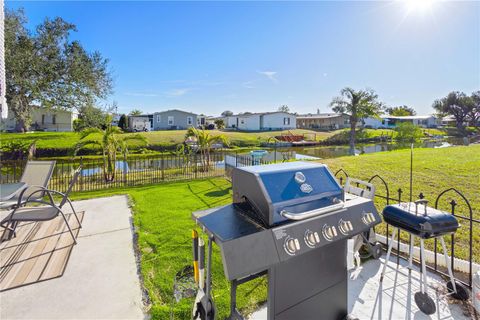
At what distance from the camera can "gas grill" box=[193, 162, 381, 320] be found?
124 centimetres

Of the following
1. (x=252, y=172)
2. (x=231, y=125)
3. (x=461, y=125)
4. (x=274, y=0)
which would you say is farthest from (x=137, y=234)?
(x=461, y=125)

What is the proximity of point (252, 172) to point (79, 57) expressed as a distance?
13362mm

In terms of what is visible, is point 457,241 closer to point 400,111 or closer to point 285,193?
point 285,193

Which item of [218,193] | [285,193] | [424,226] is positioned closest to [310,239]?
[285,193]

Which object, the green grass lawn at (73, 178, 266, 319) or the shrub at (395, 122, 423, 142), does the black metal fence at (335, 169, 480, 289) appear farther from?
the shrub at (395, 122, 423, 142)

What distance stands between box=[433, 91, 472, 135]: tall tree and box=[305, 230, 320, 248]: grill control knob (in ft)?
162

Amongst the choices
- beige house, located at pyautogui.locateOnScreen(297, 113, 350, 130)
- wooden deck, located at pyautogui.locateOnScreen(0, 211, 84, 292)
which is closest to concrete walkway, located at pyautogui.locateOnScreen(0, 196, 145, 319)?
wooden deck, located at pyautogui.locateOnScreen(0, 211, 84, 292)

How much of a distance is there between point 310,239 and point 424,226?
1.18 meters

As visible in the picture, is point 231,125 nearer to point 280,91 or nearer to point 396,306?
point 280,91

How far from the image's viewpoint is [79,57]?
11.3 meters

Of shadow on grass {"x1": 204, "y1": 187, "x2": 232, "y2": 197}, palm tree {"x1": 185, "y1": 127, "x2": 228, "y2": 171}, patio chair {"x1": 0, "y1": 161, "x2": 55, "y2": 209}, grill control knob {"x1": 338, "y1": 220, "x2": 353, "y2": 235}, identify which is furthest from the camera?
palm tree {"x1": 185, "y1": 127, "x2": 228, "y2": 171}

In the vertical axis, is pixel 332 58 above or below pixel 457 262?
above

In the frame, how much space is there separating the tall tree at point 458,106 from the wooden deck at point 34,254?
165 feet

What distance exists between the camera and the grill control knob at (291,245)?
129 cm
